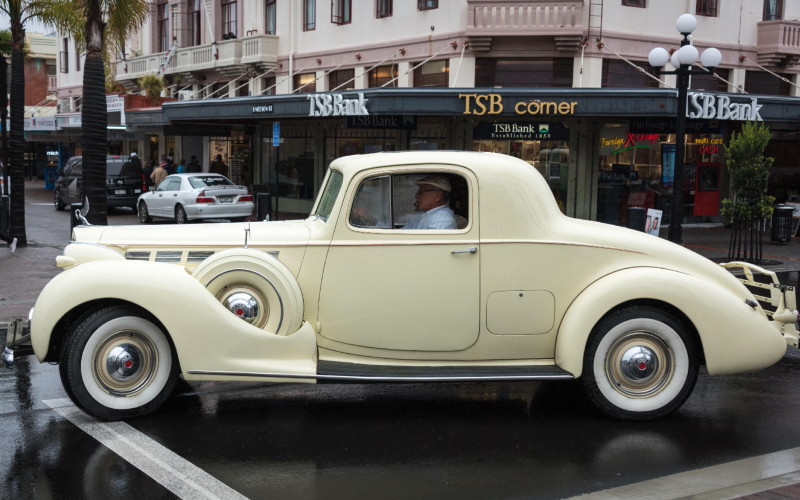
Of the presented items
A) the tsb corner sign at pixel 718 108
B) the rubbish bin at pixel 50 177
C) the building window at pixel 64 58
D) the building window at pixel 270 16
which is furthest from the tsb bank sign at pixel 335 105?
the building window at pixel 64 58

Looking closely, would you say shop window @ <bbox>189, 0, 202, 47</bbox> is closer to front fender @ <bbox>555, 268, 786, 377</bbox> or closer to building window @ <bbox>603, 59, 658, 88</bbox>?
building window @ <bbox>603, 59, 658, 88</bbox>

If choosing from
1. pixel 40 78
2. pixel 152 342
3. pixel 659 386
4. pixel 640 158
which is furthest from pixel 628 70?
pixel 40 78

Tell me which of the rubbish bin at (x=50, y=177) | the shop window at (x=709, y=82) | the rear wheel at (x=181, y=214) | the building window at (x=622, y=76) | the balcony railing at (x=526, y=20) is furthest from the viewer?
the rubbish bin at (x=50, y=177)

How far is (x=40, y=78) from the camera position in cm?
6875

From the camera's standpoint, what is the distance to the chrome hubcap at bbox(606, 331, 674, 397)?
5.42 m

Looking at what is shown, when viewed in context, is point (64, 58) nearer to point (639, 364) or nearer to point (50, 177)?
point (50, 177)

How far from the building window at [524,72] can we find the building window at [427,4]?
2.21 metres

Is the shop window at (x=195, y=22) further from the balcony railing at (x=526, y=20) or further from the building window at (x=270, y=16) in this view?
the balcony railing at (x=526, y=20)

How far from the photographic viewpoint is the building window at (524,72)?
847 inches

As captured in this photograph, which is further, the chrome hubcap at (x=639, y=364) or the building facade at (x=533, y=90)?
the building facade at (x=533, y=90)

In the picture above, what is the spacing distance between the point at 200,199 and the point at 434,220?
56.5 feet

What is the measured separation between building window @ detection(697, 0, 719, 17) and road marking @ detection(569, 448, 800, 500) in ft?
68.8

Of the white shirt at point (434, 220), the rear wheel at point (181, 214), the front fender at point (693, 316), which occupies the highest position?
the white shirt at point (434, 220)

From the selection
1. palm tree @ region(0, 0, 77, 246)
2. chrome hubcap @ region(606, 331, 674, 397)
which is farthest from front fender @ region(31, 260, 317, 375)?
palm tree @ region(0, 0, 77, 246)
